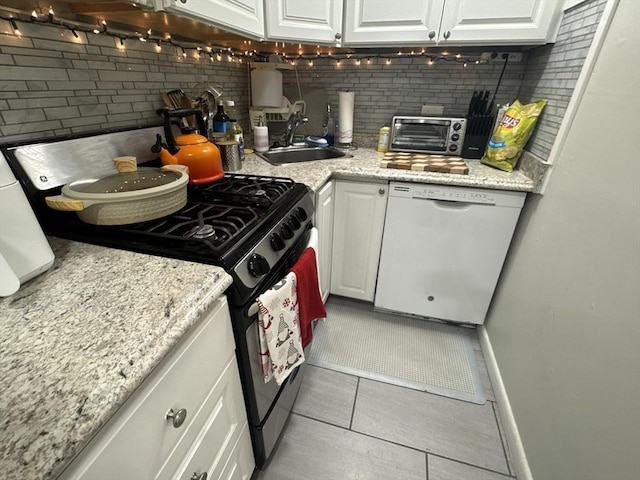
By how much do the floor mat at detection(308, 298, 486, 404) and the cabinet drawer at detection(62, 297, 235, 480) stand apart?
104 cm

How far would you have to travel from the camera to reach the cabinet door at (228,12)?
91 cm

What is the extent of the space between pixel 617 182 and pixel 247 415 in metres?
1.29

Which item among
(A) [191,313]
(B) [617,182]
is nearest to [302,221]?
(A) [191,313]

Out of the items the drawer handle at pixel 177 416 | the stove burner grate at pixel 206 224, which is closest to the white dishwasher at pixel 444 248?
the stove burner grate at pixel 206 224

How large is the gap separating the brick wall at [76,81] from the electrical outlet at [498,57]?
1.65 meters

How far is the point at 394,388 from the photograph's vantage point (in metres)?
1.48

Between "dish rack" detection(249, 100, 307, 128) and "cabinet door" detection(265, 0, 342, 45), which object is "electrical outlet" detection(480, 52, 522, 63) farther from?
"dish rack" detection(249, 100, 307, 128)

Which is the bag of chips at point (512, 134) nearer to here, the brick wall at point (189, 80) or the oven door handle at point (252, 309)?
the brick wall at point (189, 80)

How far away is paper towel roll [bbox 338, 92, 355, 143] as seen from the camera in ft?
6.06

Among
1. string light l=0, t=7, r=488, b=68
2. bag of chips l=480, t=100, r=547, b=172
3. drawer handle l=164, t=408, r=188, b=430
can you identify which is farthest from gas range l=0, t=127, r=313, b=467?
bag of chips l=480, t=100, r=547, b=172

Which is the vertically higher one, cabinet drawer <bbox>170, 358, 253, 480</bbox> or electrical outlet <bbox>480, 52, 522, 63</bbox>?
electrical outlet <bbox>480, 52, 522, 63</bbox>

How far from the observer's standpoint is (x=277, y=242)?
34.6 inches

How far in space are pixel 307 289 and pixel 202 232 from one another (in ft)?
1.36

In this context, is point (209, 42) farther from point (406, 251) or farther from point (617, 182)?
point (617, 182)
